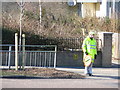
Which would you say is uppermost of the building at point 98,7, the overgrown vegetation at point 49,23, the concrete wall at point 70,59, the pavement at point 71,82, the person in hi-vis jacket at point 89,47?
the building at point 98,7

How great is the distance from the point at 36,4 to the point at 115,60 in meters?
10.0

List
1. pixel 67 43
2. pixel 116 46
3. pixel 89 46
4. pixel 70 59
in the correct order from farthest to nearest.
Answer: pixel 116 46
pixel 67 43
pixel 70 59
pixel 89 46

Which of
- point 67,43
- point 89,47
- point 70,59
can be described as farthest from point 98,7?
point 89,47

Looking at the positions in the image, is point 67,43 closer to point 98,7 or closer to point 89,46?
point 89,46

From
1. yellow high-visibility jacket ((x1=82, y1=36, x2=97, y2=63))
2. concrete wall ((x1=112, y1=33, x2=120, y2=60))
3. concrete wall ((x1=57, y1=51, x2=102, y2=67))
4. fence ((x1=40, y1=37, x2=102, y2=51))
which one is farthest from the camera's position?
concrete wall ((x1=112, y1=33, x2=120, y2=60))

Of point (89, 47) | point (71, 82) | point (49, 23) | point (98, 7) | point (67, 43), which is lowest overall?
point (71, 82)

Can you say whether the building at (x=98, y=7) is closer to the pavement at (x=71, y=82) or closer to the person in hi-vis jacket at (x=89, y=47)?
the person in hi-vis jacket at (x=89, y=47)

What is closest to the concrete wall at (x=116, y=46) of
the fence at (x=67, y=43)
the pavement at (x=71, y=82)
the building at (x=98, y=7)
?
the fence at (x=67, y=43)

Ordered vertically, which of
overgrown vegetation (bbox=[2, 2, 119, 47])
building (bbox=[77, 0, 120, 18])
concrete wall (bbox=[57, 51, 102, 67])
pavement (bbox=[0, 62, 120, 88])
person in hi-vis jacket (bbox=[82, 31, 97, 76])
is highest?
building (bbox=[77, 0, 120, 18])

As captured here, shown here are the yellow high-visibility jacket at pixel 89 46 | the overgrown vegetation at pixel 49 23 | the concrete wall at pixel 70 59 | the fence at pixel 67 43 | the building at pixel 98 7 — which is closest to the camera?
the yellow high-visibility jacket at pixel 89 46

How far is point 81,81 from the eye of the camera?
13.6 metres

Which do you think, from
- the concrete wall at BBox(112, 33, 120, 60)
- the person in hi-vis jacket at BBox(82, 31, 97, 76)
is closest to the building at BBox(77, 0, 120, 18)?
the concrete wall at BBox(112, 33, 120, 60)

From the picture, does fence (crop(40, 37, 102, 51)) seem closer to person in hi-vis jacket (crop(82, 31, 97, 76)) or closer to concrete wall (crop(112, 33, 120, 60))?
concrete wall (crop(112, 33, 120, 60))

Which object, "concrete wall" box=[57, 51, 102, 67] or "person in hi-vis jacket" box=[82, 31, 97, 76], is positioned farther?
"concrete wall" box=[57, 51, 102, 67]
